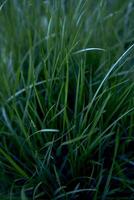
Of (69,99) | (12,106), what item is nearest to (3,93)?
(12,106)

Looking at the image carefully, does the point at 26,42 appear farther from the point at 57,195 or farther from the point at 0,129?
the point at 57,195

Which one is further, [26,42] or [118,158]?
[26,42]

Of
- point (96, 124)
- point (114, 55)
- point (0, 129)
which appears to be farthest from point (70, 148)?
point (114, 55)

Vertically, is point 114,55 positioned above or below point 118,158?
above

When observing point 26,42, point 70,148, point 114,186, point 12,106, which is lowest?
point 114,186

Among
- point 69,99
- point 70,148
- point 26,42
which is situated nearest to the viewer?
point 70,148

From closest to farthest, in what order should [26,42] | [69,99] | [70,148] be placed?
1. [70,148]
2. [69,99]
3. [26,42]
